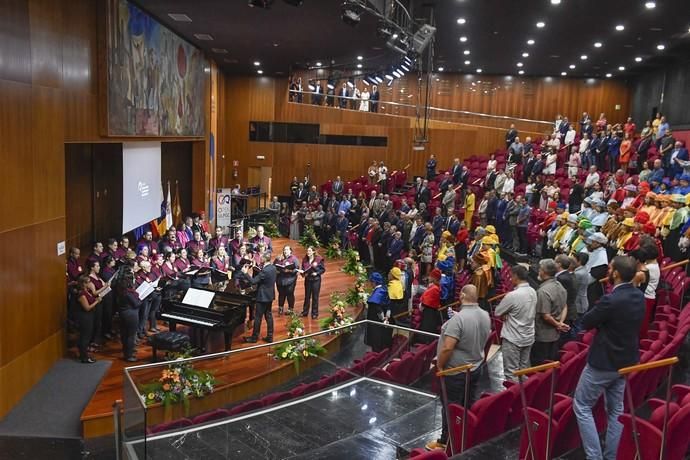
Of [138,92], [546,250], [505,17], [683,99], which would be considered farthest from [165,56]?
[683,99]

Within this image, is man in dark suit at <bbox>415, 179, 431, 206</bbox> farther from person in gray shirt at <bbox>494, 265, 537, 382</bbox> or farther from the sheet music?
person in gray shirt at <bbox>494, 265, 537, 382</bbox>

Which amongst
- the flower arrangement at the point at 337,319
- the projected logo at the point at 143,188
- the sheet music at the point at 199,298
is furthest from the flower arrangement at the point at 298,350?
the projected logo at the point at 143,188

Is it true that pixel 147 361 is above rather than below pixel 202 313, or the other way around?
below

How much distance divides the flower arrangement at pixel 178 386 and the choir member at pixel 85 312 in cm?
346

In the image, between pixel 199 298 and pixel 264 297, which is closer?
pixel 199 298

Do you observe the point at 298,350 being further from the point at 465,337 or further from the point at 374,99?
the point at 374,99

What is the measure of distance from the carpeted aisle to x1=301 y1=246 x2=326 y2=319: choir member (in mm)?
3976

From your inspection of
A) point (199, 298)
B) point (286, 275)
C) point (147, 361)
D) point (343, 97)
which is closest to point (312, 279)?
point (286, 275)

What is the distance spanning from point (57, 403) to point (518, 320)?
5.86m

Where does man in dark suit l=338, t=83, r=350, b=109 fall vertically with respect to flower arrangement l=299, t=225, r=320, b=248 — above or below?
above

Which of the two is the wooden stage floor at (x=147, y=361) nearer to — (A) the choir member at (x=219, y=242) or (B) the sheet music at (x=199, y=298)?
(B) the sheet music at (x=199, y=298)

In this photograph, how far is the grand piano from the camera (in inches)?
368

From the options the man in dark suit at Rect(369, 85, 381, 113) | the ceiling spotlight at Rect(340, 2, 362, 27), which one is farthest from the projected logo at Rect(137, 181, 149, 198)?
the man in dark suit at Rect(369, 85, 381, 113)

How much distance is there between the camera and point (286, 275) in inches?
444
